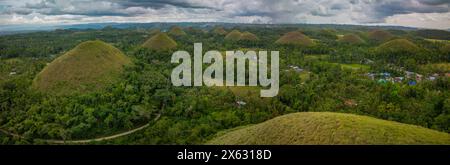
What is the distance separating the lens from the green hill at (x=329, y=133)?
14.8 metres

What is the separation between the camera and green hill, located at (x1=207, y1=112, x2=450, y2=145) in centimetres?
1476

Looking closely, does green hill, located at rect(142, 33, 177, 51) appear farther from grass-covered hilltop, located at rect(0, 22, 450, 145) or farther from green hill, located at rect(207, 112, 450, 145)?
green hill, located at rect(207, 112, 450, 145)

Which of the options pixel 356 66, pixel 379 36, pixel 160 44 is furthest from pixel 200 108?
pixel 379 36

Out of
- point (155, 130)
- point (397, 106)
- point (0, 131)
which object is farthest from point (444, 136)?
point (0, 131)

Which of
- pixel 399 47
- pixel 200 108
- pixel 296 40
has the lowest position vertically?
pixel 200 108

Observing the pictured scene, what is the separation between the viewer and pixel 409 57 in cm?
4769

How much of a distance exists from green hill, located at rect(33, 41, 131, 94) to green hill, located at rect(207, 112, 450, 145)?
52.3ft

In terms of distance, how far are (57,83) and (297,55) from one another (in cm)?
3511

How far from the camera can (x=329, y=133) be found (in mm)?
15523

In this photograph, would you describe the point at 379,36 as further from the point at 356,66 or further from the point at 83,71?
the point at 83,71

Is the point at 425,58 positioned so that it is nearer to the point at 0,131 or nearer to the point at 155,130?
the point at 155,130

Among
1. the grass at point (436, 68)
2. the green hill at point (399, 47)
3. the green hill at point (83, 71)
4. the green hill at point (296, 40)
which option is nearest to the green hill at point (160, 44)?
the green hill at point (83, 71)

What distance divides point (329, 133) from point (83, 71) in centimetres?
2548
